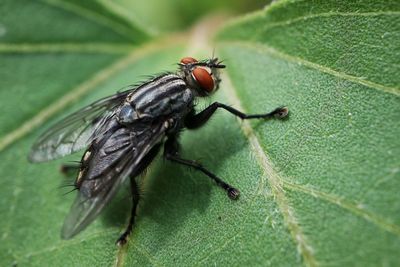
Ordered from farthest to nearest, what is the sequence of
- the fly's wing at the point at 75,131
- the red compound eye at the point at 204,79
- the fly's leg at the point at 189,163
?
the fly's wing at the point at 75,131, the red compound eye at the point at 204,79, the fly's leg at the point at 189,163

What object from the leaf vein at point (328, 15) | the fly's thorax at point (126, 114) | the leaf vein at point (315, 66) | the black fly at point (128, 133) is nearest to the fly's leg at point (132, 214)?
the black fly at point (128, 133)

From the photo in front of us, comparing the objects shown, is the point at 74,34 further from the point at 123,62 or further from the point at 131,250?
the point at 131,250

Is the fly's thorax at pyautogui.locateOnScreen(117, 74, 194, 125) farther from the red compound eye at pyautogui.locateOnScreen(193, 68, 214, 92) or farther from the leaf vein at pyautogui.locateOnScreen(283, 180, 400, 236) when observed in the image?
the leaf vein at pyautogui.locateOnScreen(283, 180, 400, 236)

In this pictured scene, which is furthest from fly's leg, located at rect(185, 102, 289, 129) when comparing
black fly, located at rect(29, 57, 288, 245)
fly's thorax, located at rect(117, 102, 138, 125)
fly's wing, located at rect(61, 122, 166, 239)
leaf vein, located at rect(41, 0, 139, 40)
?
leaf vein, located at rect(41, 0, 139, 40)

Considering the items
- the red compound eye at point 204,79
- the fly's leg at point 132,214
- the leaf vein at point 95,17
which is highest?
the leaf vein at point 95,17

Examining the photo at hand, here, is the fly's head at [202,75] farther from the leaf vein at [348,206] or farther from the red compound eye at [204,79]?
the leaf vein at [348,206]

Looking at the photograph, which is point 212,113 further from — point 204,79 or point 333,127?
point 333,127

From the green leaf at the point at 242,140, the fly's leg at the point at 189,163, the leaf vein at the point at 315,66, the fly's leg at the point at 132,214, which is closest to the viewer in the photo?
the green leaf at the point at 242,140

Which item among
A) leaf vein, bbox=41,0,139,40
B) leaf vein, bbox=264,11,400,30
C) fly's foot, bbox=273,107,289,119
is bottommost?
fly's foot, bbox=273,107,289,119
